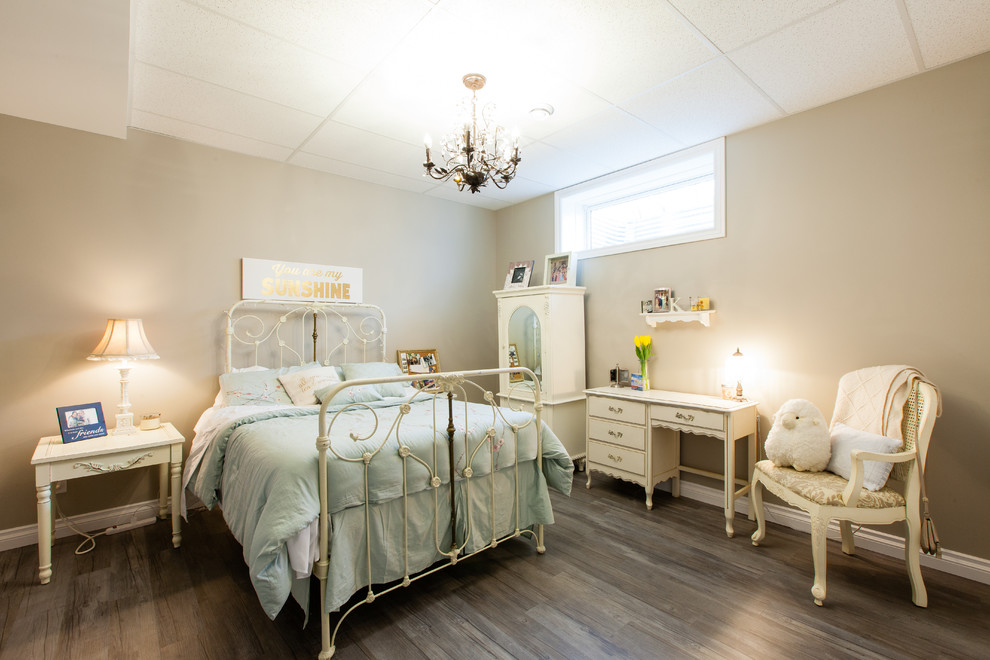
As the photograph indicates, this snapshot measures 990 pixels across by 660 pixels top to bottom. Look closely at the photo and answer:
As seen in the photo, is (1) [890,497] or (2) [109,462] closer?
(1) [890,497]

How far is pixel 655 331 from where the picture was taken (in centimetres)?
362

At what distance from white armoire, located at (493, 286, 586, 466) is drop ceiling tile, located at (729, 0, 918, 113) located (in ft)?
6.63

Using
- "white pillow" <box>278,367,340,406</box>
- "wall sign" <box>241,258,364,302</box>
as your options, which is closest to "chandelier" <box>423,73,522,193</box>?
"white pillow" <box>278,367,340,406</box>

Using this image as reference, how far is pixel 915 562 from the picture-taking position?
2.03m

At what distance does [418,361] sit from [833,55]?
11.5 feet

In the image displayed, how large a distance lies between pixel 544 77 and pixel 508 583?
261 centimetres

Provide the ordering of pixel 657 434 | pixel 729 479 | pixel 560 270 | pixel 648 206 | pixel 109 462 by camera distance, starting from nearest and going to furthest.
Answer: pixel 109 462
pixel 729 479
pixel 657 434
pixel 648 206
pixel 560 270

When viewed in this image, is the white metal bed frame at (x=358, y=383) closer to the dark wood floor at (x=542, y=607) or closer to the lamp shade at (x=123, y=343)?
the dark wood floor at (x=542, y=607)

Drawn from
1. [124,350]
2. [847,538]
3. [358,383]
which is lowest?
[847,538]

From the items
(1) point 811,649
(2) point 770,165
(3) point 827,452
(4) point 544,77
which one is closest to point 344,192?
(4) point 544,77

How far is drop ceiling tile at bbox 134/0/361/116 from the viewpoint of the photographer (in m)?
1.96

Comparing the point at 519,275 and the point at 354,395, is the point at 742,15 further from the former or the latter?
the point at 354,395

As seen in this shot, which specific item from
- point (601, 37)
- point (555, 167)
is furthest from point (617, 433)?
point (601, 37)

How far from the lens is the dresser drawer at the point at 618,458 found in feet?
10.5
